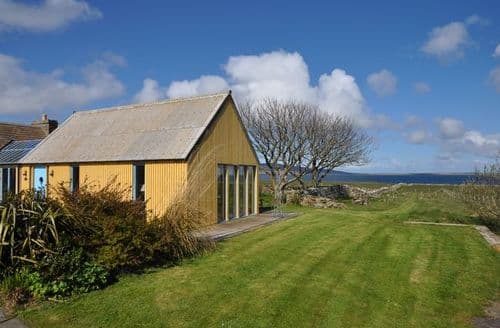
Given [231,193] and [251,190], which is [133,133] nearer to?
[231,193]

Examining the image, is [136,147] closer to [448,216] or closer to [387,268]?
[387,268]

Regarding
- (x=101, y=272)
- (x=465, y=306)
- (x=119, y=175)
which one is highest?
(x=119, y=175)

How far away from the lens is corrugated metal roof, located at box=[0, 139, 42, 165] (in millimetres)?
20484

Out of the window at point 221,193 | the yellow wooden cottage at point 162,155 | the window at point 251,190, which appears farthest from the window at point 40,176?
the window at point 251,190

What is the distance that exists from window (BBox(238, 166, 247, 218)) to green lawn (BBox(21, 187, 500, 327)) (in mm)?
5226

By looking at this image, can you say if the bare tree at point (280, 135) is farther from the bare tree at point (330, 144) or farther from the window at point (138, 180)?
the window at point (138, 180)

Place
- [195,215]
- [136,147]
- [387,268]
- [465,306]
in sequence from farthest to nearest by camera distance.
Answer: [136,147] → [195,215] → [387,268] → [465,306]

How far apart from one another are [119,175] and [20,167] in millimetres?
7501

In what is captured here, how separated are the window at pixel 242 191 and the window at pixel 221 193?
144 centimetres

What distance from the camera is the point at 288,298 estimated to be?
7195mm

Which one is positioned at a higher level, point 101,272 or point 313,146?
point 313,146

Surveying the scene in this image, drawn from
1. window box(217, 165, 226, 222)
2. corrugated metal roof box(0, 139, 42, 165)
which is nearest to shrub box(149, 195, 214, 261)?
window box(217, 165, 226, 222)

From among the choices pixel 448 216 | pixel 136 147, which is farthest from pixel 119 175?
pixel 448 216

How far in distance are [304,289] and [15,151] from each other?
19.8m
